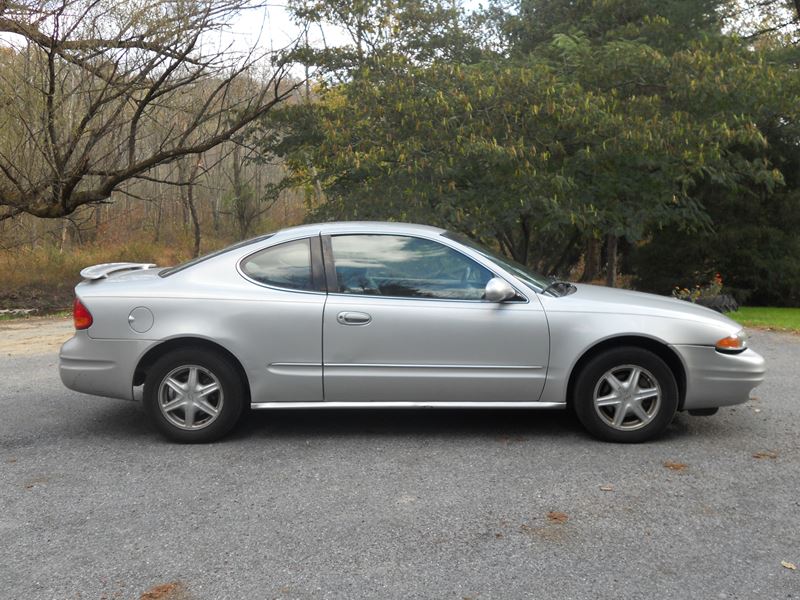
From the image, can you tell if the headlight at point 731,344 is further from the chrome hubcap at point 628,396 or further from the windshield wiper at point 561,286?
the windshield wiper at point 561,286

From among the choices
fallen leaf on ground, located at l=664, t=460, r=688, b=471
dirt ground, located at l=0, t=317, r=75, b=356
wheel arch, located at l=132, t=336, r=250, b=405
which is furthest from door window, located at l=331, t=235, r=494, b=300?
dirt ground, located at l=0, t=317, r=75, b=356

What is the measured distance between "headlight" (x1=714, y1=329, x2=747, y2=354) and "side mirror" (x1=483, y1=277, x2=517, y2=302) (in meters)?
1.43

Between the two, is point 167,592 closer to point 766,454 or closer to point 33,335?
point 766,454

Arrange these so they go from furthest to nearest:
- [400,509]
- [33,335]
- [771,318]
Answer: [771,318] < [33,335] < [400,509]

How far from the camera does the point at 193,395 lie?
5.22m

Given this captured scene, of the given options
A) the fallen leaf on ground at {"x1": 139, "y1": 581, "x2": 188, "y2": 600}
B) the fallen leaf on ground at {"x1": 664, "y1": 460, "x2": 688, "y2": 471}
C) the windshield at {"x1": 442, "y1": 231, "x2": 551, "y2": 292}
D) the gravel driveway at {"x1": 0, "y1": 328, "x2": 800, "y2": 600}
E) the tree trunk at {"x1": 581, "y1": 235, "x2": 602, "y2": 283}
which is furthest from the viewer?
the tree trunk at {"x1": 581, "y1": 235, "x2": 602, "y2": 283}

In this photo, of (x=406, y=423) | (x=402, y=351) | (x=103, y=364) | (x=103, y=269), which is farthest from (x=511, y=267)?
(x=103, y=269)

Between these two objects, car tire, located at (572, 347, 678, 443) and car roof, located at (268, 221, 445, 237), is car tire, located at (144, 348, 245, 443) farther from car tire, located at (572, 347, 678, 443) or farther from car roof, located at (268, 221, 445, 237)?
car tire, located at (572, 347, 678, 443)

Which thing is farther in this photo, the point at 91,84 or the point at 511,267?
the point at 91,84

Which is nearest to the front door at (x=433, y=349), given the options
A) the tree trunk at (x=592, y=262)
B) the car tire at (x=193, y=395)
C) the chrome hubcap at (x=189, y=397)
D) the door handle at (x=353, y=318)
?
the door handle at (x=353, y=318)

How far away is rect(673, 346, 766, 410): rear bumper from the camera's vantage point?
5.16 meters

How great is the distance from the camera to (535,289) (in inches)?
211

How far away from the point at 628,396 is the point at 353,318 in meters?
1.93

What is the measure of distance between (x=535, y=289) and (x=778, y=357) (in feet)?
17.2
